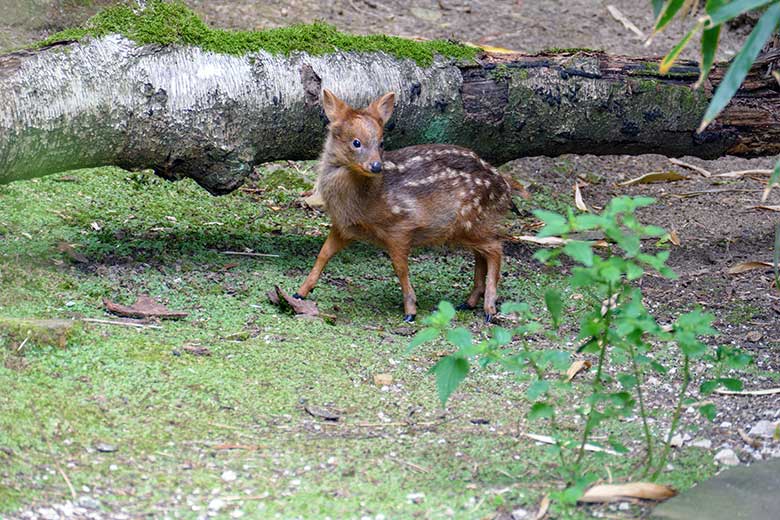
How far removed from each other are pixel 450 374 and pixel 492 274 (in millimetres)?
2597

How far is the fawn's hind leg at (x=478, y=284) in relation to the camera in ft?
20.1

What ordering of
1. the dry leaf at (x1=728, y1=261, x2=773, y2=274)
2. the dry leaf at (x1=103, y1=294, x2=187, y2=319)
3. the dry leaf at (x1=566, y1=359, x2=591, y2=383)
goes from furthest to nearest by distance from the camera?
the dry leaf at (x1=728, y1=261, x2=773, y2=274)
the dry leaf at (x1=103, y1=294, x2=187, y2=319)
the dry leaf at (x1=566, y1=359, x2=591, y2=383)

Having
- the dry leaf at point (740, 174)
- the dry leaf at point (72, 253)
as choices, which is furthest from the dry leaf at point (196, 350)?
the dry leaf at point (740, 174)

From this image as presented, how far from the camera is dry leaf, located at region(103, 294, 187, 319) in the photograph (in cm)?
502

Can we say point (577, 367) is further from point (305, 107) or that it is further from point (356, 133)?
point (305, 107)

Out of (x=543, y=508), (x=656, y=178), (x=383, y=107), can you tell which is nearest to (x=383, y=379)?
(x=543, y=508)

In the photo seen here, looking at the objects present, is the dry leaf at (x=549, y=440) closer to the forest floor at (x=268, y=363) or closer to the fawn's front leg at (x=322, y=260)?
the forest floor at (x=268, y=363)

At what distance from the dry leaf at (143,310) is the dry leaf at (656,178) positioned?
449cm

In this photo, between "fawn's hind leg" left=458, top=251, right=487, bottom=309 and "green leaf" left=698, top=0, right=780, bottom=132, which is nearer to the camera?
"green leaf" left=698, top=0, right=780, bottom=132

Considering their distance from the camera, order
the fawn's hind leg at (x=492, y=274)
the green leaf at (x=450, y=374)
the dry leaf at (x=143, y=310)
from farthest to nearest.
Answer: the fawn's hind leg at (x=492, y=274) → the dry leaf at (x=143, y=310) → the green leaf at (x=450, y=374)

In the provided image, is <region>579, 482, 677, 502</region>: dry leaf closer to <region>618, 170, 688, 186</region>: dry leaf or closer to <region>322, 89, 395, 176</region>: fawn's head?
<region>322, 89, 395, 176</region>: fawn's head

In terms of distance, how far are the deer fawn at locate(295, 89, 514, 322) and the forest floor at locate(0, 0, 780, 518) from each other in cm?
35

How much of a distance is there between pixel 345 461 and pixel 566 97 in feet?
11.3

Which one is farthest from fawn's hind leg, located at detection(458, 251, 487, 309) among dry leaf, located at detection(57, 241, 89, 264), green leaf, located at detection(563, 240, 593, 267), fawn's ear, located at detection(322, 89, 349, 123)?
green leaf, located at detection(563, 240, 593, 267)
